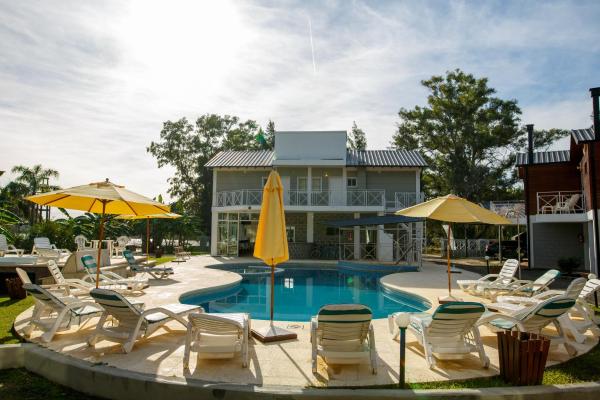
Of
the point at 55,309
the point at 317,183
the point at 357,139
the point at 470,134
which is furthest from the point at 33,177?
the point at 470,134

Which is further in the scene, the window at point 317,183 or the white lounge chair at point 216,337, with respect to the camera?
the window at point 317,183

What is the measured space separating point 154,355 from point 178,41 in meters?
6.08

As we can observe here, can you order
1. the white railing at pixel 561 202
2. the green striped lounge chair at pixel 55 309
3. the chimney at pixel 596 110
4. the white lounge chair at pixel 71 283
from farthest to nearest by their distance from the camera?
the white railing at pixel 561 202 < the chimney at pixel 596 110 < the white lounge chair at pixel 71 283 < the green striped lounge chair at pixel 55 309

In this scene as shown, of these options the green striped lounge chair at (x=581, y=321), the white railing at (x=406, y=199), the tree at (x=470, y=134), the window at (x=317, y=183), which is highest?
the tree at (x=470, y=134)

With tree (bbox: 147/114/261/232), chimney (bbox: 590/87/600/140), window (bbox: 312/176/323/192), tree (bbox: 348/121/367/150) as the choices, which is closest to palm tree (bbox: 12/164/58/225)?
tree (bbox: 147/114/261/232)

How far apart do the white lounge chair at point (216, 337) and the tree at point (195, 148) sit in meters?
33.7

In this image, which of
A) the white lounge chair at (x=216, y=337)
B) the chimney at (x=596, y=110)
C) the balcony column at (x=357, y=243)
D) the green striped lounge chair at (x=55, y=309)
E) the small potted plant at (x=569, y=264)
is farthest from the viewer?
the balcony column at (x=357, y=243)

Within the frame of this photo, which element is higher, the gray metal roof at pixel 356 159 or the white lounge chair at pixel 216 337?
the gray metal roof at pixel 356 159

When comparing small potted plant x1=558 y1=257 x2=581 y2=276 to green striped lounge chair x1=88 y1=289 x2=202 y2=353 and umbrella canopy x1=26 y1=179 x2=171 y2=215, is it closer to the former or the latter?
umbrella canopy x1=26 y1=179 x2=171 y2=215

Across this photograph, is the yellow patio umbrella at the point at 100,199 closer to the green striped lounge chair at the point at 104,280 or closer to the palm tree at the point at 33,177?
the green striped lounge chair at the point at 104,280

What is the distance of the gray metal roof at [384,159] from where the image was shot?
23.0 metres

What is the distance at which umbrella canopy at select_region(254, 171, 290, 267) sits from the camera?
19.8ft

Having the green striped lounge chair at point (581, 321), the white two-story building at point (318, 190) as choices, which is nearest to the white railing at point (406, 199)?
the white two-story building at point (318, 190)

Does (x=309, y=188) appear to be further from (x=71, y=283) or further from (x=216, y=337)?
(x=216, y=337)
